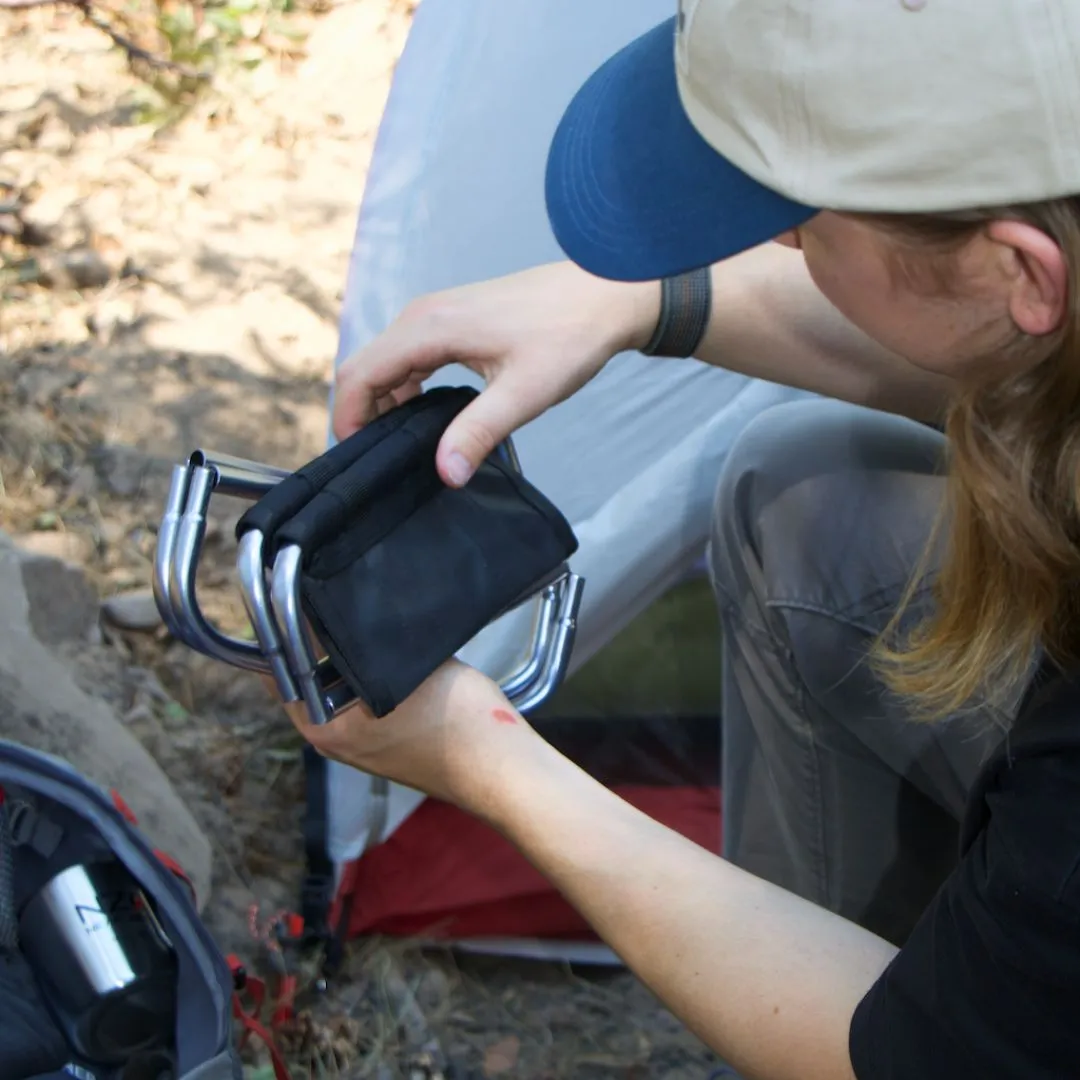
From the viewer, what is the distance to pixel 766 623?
1.24m

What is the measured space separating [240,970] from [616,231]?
0.75m

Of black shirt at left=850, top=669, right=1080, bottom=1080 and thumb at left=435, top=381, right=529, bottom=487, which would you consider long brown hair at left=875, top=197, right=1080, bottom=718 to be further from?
thumb at left=435, top=381, right=529, bottom=487

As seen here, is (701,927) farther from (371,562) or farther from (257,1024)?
(257,1024)

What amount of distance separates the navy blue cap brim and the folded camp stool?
0.22 metres

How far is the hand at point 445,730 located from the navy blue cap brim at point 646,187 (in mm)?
315

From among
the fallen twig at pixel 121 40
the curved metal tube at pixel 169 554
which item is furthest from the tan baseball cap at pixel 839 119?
the fallen twig at pixel 121 40

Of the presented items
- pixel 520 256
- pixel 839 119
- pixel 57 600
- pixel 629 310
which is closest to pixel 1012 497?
pixel 839 119

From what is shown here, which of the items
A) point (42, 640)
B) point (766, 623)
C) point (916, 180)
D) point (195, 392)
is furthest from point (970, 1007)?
point (195, 392)

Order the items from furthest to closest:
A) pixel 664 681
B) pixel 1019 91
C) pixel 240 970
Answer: pixel 664 681
pixel 240 970
pixel 1019 91

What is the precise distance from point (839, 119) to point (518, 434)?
Answer: 2.77 ft

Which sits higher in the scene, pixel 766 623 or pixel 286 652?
pixel 286 652

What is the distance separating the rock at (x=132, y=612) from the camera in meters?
1.62

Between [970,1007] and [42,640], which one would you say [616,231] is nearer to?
[970,1007]

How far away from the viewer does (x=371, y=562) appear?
96 centimetres
